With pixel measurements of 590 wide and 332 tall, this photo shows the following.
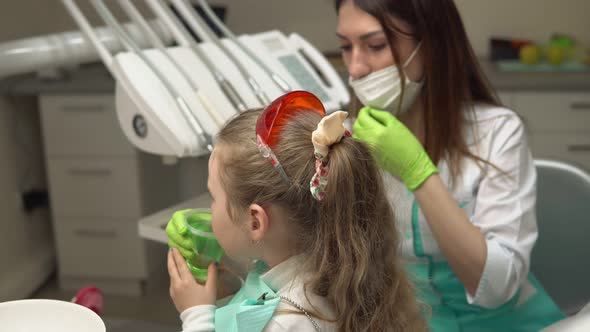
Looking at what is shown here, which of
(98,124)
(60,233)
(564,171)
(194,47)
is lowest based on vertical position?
(60,233)

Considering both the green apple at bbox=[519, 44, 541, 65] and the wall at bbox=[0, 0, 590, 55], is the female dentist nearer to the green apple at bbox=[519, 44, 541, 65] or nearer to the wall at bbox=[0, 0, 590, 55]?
the green apple at bbox=[519, 44, 541, 65]

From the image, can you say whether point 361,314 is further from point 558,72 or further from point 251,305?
point 558,72

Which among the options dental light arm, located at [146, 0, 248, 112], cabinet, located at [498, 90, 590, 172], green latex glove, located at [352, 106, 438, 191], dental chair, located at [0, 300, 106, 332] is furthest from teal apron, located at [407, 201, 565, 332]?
cabinet, located at [498, 90, 590, 172]

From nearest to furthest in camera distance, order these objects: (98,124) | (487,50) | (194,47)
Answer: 1. (194,47)
2. (98,124)
3. (487,50)

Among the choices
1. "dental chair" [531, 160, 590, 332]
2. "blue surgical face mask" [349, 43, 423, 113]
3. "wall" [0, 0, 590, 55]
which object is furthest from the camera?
"wall" [0, 0, 590, 55]

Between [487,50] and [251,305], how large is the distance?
2.53 meters

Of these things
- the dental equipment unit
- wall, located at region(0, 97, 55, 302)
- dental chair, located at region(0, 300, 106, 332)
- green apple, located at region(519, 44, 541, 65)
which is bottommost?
wall, located at region(0, 97, 55, 302)

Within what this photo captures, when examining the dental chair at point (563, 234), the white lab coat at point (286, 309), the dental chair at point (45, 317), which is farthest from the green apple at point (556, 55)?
the dental chair at point (45, 317)

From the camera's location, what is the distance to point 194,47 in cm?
126

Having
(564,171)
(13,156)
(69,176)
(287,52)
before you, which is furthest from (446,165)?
(13,156)

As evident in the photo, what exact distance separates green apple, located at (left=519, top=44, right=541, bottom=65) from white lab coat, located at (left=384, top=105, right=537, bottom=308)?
1631 millimetres

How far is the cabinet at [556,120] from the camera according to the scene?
260 cm

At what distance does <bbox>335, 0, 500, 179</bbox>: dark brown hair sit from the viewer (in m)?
1.25

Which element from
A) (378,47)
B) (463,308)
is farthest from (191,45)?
(463,308)
